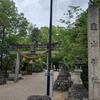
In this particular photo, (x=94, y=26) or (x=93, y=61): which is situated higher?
(x=94, y=26)

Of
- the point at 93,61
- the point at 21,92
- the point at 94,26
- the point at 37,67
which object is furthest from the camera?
the point at 37,67

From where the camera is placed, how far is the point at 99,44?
38.8ft

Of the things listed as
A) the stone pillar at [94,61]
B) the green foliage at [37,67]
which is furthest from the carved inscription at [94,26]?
the green foliage at [37,67]

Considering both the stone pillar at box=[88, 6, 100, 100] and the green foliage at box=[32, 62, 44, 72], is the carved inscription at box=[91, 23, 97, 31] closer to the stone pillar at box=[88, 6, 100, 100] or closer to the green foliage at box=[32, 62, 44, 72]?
the stone pillar at box=[88, 6, 100, 100]

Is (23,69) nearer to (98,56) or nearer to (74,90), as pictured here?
(74,90)

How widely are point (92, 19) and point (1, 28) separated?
1748cm

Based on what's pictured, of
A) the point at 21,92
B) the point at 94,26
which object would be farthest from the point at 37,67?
the point at 94,26

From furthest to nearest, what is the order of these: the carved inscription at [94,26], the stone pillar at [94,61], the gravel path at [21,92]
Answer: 1. the gravel path at [21,92]
2. the carved inscription at [94,26]
3. the stone pillar at [94,61]

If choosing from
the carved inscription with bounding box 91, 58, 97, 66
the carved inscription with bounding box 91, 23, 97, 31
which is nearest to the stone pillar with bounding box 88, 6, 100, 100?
the carved inscription with bounding box 91, 58, 97, 66

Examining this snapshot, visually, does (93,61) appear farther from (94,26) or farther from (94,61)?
(94,26)

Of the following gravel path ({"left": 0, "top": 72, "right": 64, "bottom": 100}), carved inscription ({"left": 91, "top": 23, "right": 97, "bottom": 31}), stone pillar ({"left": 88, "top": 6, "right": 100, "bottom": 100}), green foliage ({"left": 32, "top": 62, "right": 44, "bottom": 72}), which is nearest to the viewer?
stone pillar ({"left": 88, "top": 6, "right": 100, "bottom": 100})

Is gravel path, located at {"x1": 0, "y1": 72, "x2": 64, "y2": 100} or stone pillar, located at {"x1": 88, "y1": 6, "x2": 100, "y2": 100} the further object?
gravel path, located at {"x1": 0, "y1": 72, "x2": 64, "y2": 100}

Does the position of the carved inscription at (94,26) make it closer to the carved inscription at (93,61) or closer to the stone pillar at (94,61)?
the stone pillar at (94,61)

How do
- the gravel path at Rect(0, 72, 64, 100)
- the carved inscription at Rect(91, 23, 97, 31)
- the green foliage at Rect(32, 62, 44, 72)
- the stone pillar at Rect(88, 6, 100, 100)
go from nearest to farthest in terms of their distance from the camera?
the stone pillar at Rect(88, 6, 100, 100)
the carved inscription at Rect(91, 23, 97, 31)
the gravel path at Rect(0, 72, 64, 100)
the green foliage at Rect(32, 62, 44, 72)
